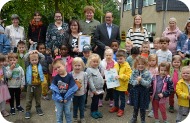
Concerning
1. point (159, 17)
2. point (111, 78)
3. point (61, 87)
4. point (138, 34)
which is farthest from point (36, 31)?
point (159, 17)

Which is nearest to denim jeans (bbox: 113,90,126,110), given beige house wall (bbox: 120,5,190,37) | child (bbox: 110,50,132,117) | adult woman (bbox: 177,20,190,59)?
child (bbox: 110,50,132,117)

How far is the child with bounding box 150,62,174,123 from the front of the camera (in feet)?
11.5

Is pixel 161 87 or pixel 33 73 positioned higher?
pixel 33 73

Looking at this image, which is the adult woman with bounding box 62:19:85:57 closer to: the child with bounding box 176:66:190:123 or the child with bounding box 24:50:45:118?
the child with bounding box 24:50:45:118

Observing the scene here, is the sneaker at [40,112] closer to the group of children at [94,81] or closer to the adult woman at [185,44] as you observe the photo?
the group of children at [94,81]

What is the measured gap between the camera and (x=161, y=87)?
3576 mm

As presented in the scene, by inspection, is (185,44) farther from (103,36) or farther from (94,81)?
(94,81)

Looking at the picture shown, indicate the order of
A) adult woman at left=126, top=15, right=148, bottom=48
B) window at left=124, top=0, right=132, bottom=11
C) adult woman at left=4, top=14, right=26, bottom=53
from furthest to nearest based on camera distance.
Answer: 1. window at left=124, top=0, right=132, bottom=11
2. adult woman at left=126, top=15, right=148, bottom=48
3. adult woman at left=4, top=14, right=26, bottom=53

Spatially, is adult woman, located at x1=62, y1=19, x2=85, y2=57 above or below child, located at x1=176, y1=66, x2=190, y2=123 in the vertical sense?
above

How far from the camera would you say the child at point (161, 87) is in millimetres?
3500

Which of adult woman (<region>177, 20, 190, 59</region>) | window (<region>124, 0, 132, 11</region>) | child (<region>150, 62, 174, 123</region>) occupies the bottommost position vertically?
child (<region>150, 62, 174, 123</region>)

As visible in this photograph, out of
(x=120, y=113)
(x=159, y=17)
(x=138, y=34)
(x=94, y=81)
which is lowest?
(x=120, y=113)

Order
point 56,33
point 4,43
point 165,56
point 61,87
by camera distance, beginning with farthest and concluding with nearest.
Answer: point 4,43, point 56,33, point 165,56, point 61,87

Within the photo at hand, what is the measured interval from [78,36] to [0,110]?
Answer: 2.89 m
